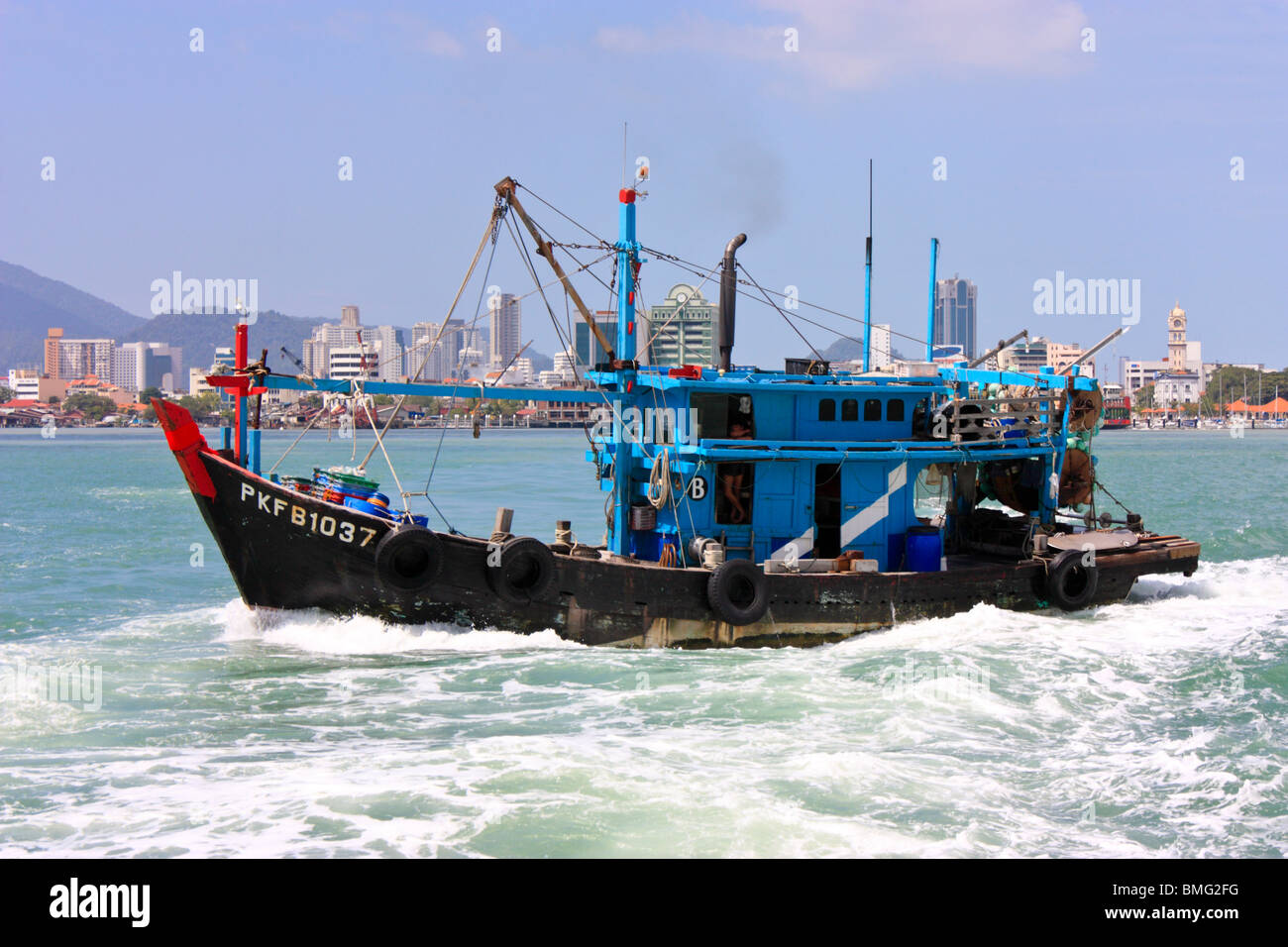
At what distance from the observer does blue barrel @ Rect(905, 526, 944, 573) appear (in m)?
15.7

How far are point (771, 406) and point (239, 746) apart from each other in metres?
8.16

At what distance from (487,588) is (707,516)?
10.4ft

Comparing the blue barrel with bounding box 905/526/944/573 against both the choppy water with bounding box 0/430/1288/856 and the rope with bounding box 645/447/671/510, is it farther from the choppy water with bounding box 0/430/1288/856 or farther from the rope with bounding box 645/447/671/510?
the rope with bounding box 645/447/671/510

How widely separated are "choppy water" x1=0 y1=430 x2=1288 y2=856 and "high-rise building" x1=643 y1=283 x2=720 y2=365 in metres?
4.75

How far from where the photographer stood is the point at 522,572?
1396 centimetres

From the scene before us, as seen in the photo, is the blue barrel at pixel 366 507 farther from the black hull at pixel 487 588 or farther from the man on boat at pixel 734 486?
the man on boat at pixel 734 486

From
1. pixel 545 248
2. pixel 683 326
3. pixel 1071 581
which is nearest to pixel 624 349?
pixel 545 248

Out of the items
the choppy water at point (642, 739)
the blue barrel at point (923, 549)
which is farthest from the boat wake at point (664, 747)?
the blue barrel at point (923, 549)

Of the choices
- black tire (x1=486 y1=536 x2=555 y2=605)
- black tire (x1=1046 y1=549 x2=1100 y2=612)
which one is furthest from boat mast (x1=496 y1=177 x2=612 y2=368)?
black tire (x1=1046 y1=549 x2=1100 y2=612)

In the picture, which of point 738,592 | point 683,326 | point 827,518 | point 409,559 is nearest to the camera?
point 409,559

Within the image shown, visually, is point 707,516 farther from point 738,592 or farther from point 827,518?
point 827,518

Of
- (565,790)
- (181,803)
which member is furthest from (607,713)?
(181,803)

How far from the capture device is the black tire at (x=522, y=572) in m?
13.8
